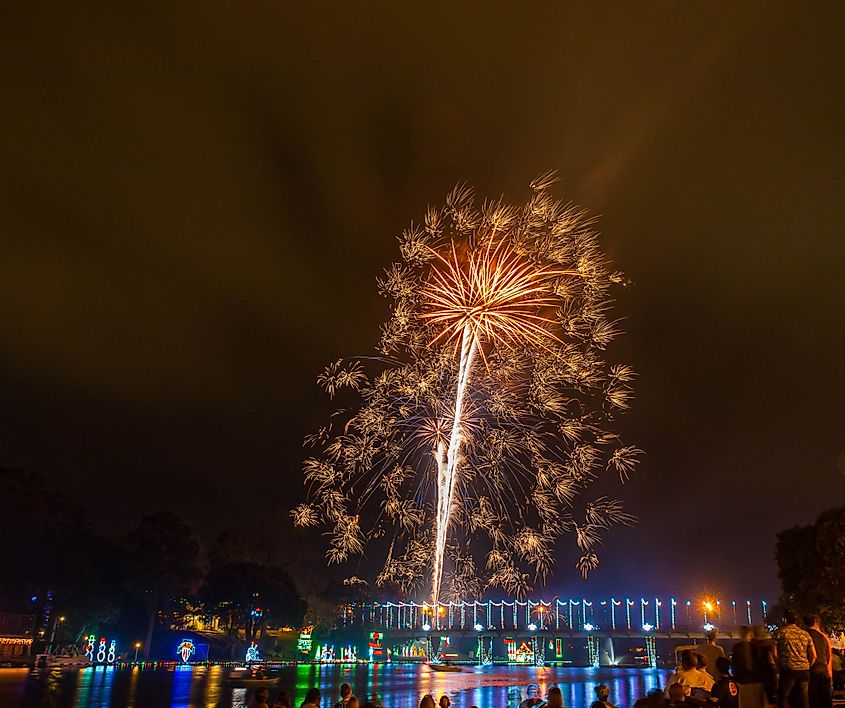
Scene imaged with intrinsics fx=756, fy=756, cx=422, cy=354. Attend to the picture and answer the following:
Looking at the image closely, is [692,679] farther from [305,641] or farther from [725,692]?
[305,641]

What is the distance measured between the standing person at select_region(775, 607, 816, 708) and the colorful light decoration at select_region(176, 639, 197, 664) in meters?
118

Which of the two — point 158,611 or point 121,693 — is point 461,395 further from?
point 158,611

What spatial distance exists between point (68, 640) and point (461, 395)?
9102 centimetres

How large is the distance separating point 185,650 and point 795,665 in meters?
119

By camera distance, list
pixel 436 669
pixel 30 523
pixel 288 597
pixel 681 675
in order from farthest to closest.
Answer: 1. pixel 436 669
2. pixel 288 597
3. pixel 30 523
4. pixel 681 675

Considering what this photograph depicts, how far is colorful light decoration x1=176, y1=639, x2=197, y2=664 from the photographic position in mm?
116188

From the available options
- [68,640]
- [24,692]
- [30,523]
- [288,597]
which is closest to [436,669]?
[288,597]

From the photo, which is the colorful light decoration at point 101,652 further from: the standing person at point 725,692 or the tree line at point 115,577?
the standing person at point 725,692

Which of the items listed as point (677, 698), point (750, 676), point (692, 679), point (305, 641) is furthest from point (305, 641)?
point (750, 676)

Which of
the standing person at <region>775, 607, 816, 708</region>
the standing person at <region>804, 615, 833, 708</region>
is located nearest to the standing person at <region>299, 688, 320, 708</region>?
the standing person at <region>775, 607, 816, 708</region>

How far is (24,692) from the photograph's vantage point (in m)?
48.2

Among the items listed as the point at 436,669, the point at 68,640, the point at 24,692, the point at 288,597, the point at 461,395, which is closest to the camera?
the point at 461,395

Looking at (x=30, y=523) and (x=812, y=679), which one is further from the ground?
(x=30, y=523)

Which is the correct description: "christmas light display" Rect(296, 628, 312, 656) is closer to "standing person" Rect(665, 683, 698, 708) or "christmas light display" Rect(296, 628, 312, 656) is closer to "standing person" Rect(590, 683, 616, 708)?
"standing person" Rect(590, 683, 616, 708)
